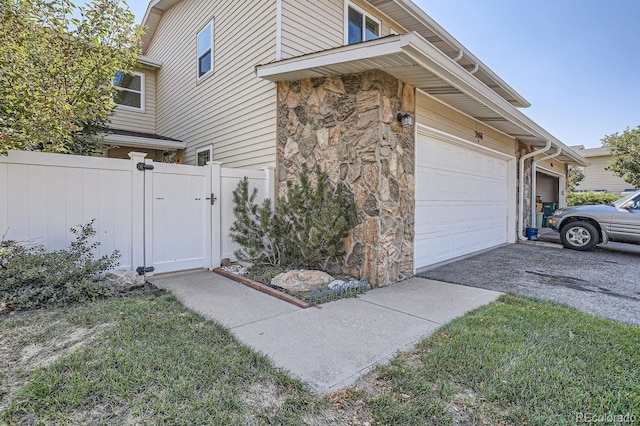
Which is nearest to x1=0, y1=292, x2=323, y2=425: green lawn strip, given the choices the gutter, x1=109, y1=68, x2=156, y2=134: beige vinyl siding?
x1=109, y1=68, x2=156, y2=134: beige vinyl siding

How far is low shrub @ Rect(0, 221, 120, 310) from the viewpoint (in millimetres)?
3422

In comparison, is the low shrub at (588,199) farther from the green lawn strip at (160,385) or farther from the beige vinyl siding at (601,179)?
the green lawn strip at (160,385)

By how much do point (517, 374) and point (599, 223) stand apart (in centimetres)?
732

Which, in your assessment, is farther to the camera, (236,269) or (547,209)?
(547,209)

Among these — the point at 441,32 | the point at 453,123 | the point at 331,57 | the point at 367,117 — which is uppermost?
the point at 441,32

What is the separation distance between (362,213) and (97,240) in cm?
368

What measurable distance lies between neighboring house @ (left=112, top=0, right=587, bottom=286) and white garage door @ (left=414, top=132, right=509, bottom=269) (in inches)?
1.5

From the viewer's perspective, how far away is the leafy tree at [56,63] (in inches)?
149

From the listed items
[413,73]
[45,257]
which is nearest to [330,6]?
[413,73]

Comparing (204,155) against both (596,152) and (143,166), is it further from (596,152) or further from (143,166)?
(596,152)

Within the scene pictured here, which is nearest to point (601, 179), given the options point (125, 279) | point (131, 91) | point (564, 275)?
point (564, 275)

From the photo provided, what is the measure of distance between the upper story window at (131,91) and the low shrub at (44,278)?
24.8 feet

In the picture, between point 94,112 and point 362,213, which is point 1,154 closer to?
point 94,112

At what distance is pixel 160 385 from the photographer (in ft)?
6.81
